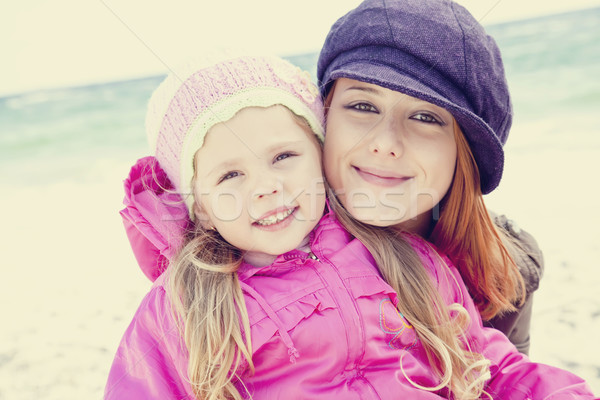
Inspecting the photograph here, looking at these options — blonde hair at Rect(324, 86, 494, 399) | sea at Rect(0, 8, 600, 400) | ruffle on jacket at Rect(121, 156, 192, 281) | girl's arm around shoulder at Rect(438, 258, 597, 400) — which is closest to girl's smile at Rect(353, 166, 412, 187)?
blonde hair at Rect(324, 86, 494, 399)

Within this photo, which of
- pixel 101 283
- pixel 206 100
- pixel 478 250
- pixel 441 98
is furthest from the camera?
pixel 101 283

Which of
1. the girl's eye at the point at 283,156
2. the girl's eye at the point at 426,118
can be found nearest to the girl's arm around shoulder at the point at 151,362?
the girl's eye at the point at 283,156

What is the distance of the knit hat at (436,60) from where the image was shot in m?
1.41

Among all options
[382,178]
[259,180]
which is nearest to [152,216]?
[259,180]

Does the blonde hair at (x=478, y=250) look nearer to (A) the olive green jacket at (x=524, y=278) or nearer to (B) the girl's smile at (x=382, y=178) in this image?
(A) the olive green jacket at (x=524, y=278)

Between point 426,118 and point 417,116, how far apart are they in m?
0.03

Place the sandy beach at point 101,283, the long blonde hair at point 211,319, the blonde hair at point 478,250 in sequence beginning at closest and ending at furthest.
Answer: the long blonde hair at point 211,319, the blonde hair at point 478,250, the sandy beach at point 101,283

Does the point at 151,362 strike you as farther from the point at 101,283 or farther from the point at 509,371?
the point at 101,283

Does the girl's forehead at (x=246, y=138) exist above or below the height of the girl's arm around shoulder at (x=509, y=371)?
above

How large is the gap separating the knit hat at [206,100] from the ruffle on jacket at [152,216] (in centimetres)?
6

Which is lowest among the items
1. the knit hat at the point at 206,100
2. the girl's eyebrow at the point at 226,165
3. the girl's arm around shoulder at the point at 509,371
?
the girl's arm around shoulder at the point at 509,371

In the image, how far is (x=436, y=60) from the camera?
4.64 ft

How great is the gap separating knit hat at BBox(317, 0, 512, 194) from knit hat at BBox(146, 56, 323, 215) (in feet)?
0.57

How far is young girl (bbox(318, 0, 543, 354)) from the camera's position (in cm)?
143
